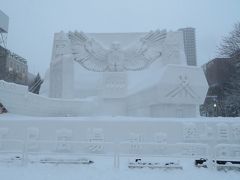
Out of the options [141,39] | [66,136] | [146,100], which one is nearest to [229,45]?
[141,39]

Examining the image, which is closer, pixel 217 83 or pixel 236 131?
pixel 236 131

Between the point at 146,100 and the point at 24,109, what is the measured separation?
18.2 ft

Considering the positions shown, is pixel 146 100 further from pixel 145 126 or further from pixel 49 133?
pixel 49 133

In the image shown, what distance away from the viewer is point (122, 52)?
64.7 feet

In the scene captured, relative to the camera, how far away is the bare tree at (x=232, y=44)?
68.6ft

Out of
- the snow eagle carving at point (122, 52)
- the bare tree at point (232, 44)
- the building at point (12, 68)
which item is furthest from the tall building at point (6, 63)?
the bare tree at point (232, 44)

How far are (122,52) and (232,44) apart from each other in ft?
24.8

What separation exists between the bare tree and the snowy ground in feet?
52.3

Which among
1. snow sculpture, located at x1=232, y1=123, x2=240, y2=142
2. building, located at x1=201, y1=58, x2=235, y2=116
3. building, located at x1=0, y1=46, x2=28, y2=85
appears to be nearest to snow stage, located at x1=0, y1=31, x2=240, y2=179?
snow sculpture, located at x1=232, y1=123, x2=240, y2=142

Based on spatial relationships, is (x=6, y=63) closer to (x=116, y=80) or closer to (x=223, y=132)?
(x=116, y=80)

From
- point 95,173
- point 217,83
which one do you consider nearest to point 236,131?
point 95,173

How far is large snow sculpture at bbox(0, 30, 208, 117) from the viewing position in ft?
45.5

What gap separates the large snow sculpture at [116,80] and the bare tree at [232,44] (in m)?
3.06

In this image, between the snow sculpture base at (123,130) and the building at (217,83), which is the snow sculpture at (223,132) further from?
the building at (217,83)
